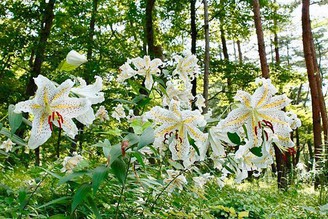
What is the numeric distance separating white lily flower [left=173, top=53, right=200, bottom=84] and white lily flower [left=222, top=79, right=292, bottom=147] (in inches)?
24.1

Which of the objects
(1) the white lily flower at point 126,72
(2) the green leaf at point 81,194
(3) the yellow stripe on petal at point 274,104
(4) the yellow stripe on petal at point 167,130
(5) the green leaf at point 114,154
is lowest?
(2) the green leaf at point 81,194

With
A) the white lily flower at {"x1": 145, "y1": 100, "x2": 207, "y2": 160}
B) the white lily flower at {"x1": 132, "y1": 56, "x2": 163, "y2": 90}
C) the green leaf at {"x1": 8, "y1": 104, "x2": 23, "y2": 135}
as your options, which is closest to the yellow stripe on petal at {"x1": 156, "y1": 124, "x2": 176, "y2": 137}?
the white lily flower at {"x1": 145, "y1": 100, "x2": 207, "y2": 160}

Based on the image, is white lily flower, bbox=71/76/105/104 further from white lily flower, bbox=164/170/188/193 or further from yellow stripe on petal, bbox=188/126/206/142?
white lily flower, bbox=164/170/188/193

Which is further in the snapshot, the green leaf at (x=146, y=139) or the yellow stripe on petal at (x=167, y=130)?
the yellow stripe on petal at (x=167, y=130)

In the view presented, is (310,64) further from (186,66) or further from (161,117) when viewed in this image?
(161,117)

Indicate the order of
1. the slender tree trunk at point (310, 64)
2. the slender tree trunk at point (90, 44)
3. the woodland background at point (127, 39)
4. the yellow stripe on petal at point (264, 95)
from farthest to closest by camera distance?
the slender tree trunk at point (310, 64) → the slender tree trunk at point (90, 44) → the woodland background at point (127, 39) → the yellow stripe on petal at point (264, 95)

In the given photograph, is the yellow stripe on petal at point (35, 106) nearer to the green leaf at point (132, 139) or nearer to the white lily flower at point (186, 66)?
the green leaf at point (132, 139)

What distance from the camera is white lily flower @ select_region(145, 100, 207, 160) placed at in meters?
0.95

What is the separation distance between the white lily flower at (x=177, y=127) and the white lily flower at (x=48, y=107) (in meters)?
0.19

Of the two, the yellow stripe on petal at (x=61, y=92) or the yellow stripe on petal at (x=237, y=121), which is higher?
the yellow stripe on petal at (x=61, y=92)

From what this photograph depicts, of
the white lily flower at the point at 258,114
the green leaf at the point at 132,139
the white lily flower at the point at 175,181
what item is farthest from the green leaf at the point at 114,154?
the white lily flower at the point at 175,181

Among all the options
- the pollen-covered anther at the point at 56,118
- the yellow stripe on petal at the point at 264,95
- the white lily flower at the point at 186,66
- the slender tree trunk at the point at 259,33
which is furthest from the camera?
the slender tree trunk at the point at 259,33

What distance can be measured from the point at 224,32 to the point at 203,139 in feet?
30.6

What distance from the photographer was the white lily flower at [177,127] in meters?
0.95
